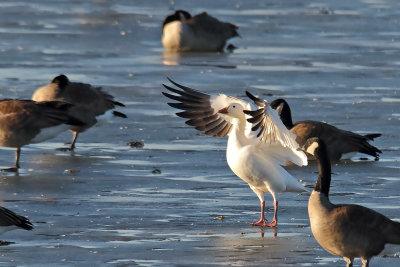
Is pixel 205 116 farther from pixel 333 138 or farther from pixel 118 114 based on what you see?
pixel 118 114

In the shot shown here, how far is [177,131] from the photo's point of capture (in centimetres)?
1574

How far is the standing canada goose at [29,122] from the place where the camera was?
529 inches

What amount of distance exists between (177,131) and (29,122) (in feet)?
9.51

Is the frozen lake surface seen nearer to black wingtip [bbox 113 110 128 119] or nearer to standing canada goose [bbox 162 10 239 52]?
black wingtip [bbox 113 110 128 119]

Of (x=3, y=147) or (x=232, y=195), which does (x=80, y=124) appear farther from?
(x=232, y=195)

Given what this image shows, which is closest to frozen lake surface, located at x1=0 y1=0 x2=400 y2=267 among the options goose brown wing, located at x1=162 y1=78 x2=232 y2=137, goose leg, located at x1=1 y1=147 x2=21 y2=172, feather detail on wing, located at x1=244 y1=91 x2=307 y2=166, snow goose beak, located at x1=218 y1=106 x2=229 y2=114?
goose leg, located at x1=1 y1=147 x2=21 y2=172

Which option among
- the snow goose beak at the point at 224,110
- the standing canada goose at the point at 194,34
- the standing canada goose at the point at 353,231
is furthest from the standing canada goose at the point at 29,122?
the standing canada goose at the point at 194,34

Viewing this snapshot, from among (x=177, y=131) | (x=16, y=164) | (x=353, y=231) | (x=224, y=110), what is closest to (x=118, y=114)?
(x=177, y=131)

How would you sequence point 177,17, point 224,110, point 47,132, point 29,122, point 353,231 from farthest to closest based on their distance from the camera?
point 177,17 < point 47,132 < point 29,122 < point 224,110 < point 353,231

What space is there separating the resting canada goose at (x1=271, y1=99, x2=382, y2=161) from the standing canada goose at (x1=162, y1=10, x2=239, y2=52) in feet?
31.8

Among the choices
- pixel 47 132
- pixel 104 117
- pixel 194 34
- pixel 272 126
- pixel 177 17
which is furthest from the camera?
pixel 177 17

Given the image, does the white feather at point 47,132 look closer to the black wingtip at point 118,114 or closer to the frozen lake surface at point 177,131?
the frozen lake surface at point 177,131

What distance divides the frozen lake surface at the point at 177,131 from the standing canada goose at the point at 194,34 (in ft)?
1.21

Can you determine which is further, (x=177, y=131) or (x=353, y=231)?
(x=177, y=131)
